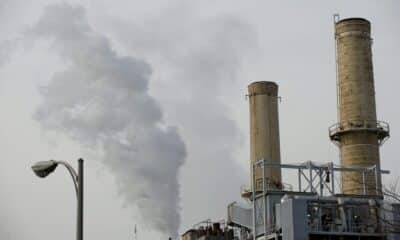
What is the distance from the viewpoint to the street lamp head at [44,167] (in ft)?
52.0

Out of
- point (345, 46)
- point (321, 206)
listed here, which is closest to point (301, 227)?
point (321, 206)

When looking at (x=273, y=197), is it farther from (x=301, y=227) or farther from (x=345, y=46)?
(x=345, y=46)

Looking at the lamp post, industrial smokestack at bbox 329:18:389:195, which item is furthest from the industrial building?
the lamp post

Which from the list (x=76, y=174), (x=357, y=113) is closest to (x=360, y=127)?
(x=357, y=113)

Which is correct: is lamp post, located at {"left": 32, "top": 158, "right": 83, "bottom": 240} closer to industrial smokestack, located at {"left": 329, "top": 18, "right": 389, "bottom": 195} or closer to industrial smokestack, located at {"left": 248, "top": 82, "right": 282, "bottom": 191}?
industrial smokestack, located at {"left": 329, "top": 18, "right": 389, "bottom": 195}

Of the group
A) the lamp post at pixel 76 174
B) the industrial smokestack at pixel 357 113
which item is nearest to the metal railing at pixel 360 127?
the industrial smokestack at pixel 357 113

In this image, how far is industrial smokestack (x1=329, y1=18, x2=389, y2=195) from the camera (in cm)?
5903

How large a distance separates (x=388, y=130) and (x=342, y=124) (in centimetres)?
337

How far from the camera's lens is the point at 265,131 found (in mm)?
64875

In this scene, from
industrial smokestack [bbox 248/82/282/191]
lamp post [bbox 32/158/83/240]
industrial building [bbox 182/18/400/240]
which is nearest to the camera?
lamp post [bbox 32/158/83/240]

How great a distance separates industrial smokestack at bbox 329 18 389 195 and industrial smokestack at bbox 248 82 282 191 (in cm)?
614

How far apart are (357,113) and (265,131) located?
8.38 m

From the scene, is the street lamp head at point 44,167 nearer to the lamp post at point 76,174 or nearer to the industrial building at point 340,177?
the lamp post at point 76,174

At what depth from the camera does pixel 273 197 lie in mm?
52844
